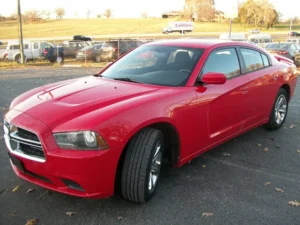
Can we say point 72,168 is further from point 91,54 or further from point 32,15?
point 32,15

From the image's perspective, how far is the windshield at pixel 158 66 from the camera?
13.3ft

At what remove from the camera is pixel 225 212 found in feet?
10.8

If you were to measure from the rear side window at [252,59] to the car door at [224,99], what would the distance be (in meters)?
0.25

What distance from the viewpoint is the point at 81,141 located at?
9.57 feet

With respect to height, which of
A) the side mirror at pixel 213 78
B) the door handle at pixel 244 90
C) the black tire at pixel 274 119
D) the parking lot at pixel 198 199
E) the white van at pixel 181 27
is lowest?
the parking lot at pixel 198 199

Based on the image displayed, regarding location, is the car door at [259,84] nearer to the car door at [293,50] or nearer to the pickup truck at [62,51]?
the car door at [293,50]

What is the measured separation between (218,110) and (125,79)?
117cm

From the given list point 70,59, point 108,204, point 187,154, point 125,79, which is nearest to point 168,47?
point 125,79

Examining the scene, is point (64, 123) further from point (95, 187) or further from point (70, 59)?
point (70, 59)

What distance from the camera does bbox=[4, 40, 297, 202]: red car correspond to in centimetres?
294

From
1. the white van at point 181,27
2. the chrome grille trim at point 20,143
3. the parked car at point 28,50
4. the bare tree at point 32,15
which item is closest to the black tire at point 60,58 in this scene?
the parked car at point 28,50

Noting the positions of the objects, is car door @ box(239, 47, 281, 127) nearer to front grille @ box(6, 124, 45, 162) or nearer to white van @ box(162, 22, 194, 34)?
front grille @ box(6, 124, 45, 162)

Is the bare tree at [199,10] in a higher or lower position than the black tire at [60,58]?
higher

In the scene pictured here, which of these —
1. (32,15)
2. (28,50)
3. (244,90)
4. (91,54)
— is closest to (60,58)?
(91,54)
